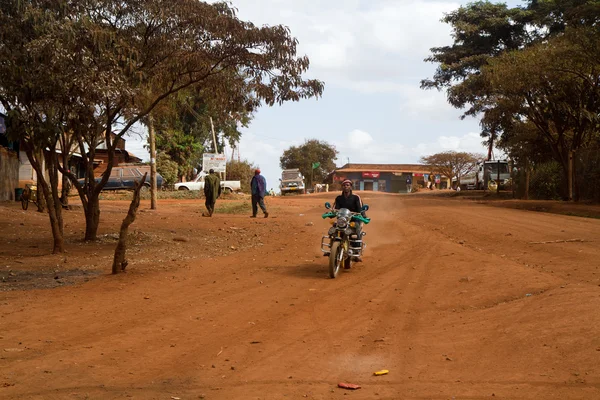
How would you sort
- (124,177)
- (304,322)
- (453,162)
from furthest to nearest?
(453,162), (124,177), (304,322)

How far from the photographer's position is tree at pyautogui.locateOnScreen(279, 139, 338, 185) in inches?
3447

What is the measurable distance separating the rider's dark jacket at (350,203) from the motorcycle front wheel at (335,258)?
108cm

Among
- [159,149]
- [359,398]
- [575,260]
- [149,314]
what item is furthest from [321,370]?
[159,149]

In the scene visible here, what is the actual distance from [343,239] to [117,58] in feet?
18.9

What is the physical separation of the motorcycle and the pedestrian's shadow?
0.35m

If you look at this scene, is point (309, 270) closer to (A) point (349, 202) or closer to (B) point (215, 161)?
(A) point (349, 202)

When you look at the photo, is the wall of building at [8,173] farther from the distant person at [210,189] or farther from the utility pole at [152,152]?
the distant person at [210,189]

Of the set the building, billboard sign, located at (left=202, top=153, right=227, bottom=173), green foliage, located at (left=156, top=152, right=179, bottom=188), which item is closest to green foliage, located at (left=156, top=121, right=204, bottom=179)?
green foliage, located at (left=156, top=152, right=179, bottom=188)

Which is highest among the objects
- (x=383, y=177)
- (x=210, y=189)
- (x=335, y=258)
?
(x=383, y=177)

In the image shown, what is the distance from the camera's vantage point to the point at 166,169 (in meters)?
48.3

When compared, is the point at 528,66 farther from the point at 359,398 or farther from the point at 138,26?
the point at 359,398

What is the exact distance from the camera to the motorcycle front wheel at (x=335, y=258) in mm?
10927

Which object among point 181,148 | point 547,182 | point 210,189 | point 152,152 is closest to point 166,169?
point 181,148

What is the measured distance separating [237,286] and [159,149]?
4389cm
